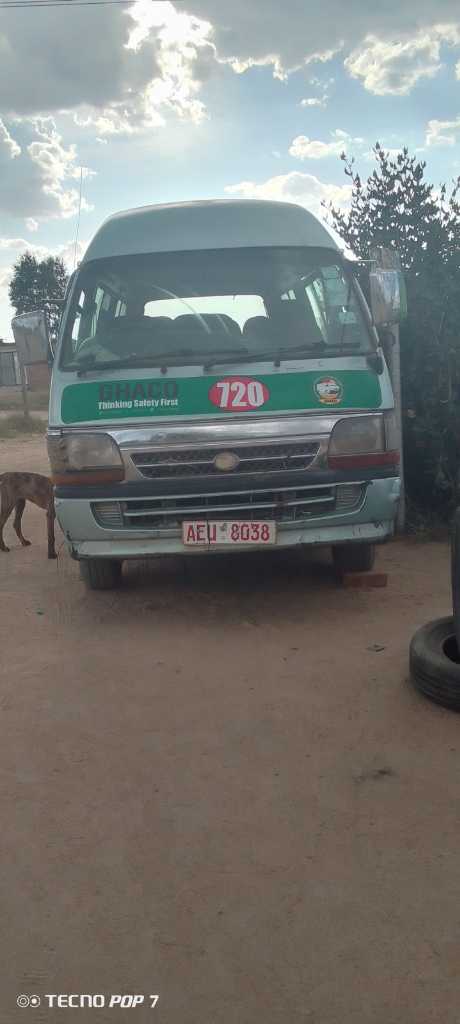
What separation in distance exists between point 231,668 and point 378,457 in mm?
1544

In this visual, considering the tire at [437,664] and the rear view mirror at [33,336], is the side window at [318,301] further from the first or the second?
the tire at [437,664]

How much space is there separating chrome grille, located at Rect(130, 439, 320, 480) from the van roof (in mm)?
1507

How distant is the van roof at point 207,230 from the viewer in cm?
531

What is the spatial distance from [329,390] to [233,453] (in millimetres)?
653

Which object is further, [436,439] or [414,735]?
[436,439]

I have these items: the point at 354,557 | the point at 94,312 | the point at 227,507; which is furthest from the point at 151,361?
the point at 354,557

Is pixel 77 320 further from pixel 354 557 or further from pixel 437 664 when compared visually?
pixel 437 664

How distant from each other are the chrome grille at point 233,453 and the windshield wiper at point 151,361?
536 millimetres

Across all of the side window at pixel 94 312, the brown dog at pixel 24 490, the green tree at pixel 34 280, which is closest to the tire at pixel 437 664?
the side window at pixel 94 312

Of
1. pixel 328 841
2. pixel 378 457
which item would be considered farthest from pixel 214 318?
pixel 328 841

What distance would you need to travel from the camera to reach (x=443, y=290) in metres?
6.62

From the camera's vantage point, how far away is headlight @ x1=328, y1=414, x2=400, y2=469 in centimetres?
465

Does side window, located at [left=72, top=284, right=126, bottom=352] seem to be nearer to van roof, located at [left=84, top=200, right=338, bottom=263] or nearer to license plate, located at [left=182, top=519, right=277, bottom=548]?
van roof, located at [left=84, top=200, right=338, bottom=263]

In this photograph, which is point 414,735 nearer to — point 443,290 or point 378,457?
point 378,457
